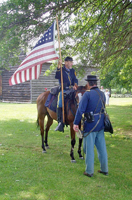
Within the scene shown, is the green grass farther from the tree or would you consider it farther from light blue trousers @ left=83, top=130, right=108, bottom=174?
the tree

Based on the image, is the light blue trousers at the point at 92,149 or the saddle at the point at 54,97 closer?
the light blue trousers at the point at 92,149

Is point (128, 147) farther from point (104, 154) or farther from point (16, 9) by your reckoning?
point (16, 9)

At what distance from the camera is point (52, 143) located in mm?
8836

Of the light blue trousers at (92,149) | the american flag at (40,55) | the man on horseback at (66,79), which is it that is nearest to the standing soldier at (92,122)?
the light blue trousers at (92,149)

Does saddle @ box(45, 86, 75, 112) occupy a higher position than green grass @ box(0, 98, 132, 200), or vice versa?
saddle @ box(45, 86, 75, 112)

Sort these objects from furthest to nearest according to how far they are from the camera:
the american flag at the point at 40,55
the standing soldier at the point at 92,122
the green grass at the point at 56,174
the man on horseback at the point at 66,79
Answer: the man on horseback at the point at 66,79 → the american flag at the point at 40,55 → the standing soldier at the point at 92,122 → the green grass at the point at 56,174

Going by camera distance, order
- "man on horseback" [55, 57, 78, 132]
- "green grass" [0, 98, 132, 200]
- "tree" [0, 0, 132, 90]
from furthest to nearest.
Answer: "tree" [0, 0, 132, 90] < "man on horseback" [55, 57, 78, 132] < "green grass" [0, 98, 132, 200]

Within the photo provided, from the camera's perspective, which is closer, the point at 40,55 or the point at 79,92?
the point at 79,92

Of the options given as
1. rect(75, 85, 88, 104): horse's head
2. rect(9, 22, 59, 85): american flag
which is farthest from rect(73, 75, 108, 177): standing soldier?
rect(9, 22, 59, 85): american flag

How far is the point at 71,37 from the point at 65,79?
4.02 m

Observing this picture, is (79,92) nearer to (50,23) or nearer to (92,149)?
(92,149)

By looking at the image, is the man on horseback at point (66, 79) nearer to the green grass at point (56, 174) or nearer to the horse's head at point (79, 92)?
the horse's head at point (79, 92)

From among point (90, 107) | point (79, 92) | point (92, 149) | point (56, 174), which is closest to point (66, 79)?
point (79, 92)

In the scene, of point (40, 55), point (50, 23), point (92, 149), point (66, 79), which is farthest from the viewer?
point (50, 23)
